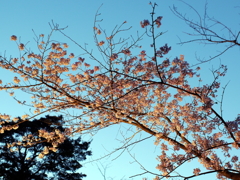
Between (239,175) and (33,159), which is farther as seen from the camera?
(33,159)

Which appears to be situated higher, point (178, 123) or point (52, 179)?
point (52, 179)

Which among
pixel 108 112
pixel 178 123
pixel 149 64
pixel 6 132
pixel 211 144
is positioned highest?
pixel 6 132

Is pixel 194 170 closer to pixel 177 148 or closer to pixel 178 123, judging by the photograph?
pixel 177 148

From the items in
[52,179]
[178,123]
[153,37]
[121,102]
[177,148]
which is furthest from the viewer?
[52,179]

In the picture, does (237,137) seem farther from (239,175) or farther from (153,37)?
(153,37)

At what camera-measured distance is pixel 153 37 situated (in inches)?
177

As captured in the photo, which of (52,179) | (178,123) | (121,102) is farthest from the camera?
(52,179)

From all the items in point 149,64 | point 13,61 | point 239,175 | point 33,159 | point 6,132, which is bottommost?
point 239,175

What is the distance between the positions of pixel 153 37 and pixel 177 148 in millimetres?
2374

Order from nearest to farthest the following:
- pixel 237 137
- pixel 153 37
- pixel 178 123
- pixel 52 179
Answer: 1. pixel 153 37
2. pixel 237 137
3. pixel 178 123
4. pixel 52 179

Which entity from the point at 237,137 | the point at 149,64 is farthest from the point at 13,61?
the point at 237,137

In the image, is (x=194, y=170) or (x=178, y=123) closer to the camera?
(x=194, y=170)

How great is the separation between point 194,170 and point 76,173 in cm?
1442

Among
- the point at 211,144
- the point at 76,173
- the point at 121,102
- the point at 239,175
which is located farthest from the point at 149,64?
the point at 76,173
